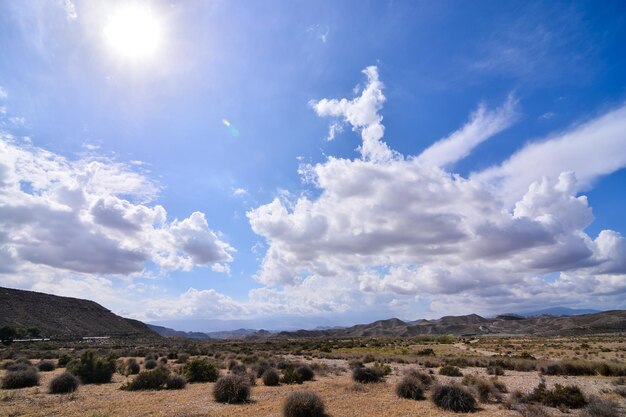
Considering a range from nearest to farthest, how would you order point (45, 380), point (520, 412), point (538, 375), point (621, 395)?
1. point (520, 412)
2. point (621, 395)
3. point (45, 380)
4. point (538, 375)

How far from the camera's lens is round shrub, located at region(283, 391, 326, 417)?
47.3ft

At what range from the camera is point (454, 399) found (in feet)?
52.6

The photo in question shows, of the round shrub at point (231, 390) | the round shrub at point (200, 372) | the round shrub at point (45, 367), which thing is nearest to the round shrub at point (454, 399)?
Result: the round shrub at point (231, 390)

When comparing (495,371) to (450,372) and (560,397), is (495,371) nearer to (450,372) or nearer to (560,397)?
(450,372)

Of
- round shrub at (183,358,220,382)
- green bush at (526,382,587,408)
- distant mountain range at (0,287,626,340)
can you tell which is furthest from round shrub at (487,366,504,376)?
distant mountain range at (0,287,626,340)

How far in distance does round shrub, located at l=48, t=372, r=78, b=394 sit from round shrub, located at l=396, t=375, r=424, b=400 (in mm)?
16800

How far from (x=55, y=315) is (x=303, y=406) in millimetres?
115095

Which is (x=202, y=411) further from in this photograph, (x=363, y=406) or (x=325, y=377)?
(x=325, y=377)

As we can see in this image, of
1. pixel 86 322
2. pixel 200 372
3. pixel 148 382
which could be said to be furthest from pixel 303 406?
pixel 86 322

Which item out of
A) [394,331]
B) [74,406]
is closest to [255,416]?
[74,406]

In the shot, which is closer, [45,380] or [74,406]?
[74,406]

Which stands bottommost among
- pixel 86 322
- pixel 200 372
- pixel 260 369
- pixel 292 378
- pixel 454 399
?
pixel 454 399

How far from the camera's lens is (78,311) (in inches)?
4614

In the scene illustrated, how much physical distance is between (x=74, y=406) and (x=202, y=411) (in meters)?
5.70
